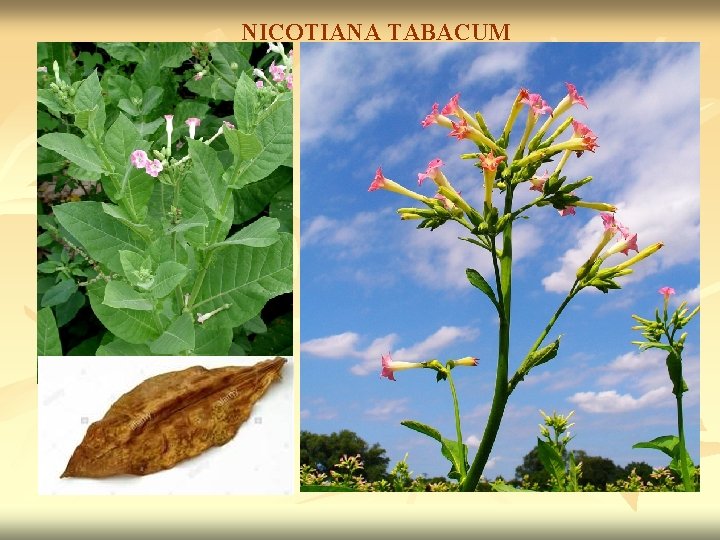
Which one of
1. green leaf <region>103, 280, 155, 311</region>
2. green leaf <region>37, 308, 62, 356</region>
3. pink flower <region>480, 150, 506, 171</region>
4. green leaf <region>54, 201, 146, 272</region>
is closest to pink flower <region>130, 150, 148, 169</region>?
green leaf <region>54, 201, 146, 272</region>

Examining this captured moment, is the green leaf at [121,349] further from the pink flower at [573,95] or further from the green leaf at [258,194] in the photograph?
the pink flower at [573,95]

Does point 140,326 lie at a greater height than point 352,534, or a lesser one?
greater

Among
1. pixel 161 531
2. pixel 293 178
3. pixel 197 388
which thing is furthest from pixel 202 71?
pixel 161 531

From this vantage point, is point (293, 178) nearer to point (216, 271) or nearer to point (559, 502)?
point (216, 271)

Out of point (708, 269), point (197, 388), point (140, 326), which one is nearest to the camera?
point (140, 326)

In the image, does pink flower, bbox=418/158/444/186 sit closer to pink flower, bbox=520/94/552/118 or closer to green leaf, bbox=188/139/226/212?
pink flower, bbox=520/94/552/118

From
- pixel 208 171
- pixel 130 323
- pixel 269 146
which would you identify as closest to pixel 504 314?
pixel 269 146

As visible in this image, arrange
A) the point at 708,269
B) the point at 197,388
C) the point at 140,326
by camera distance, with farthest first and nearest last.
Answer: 1. the point at 708,269
2. the point at 197,388
3. the point at 140,326
